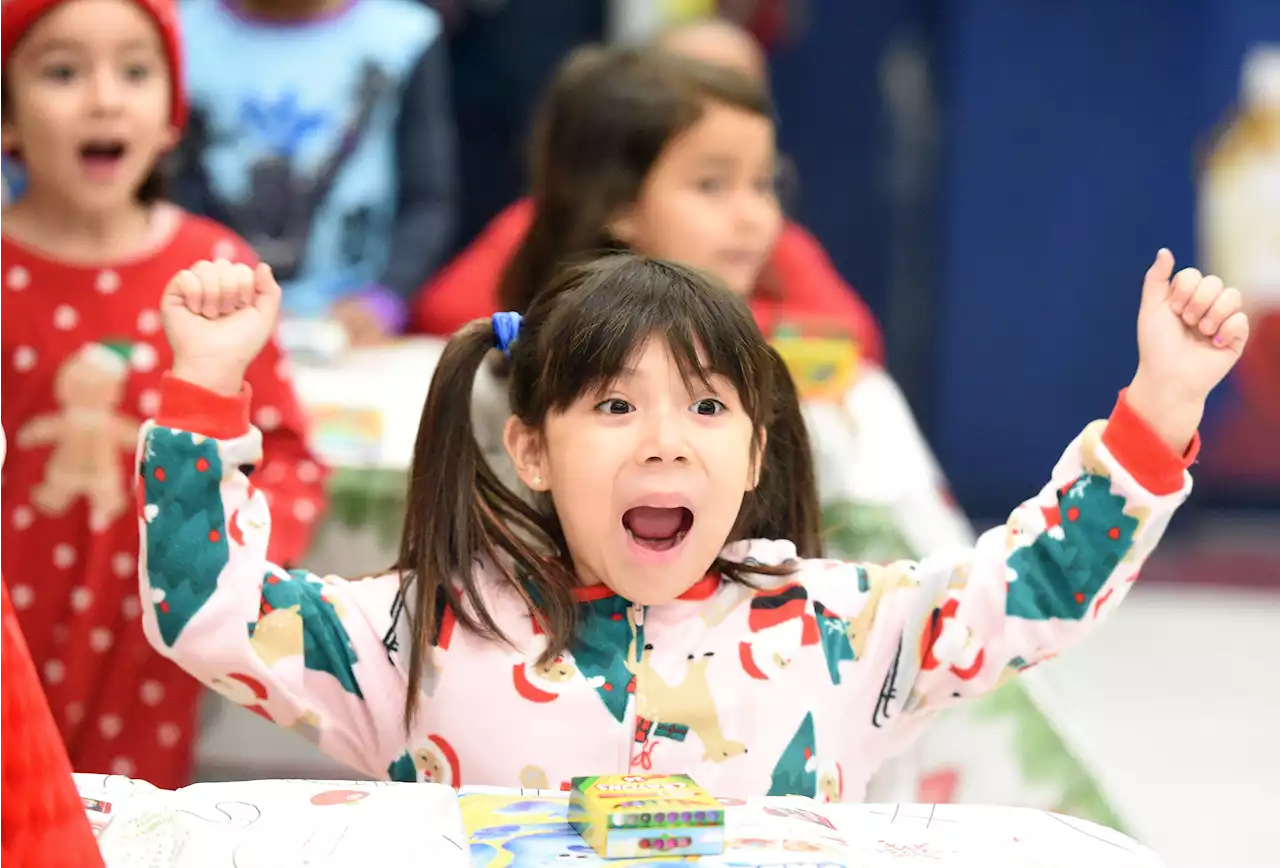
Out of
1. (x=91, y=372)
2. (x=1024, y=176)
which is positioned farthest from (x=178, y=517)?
(x=1024, y=176)

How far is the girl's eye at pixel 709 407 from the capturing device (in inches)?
50.7

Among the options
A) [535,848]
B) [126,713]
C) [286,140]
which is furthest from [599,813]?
[286,140]

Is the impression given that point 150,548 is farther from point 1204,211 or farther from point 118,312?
point 1204,211

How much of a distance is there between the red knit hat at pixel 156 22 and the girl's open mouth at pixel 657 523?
795mm

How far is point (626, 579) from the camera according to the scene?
1.29 m

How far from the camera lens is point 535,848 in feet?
3.15

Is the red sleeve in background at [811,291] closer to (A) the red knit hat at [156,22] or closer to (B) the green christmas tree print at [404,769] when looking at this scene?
(A) the red knit hat at [156,22]

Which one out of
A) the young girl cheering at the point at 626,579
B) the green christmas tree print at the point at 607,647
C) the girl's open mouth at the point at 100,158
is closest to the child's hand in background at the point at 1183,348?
the young girl cheering at the point at 626,579

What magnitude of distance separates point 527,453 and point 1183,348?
1.60 feet

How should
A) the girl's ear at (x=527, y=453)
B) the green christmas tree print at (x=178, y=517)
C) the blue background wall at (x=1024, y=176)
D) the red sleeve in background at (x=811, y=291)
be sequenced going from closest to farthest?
the green christmas tree print at (x=178, y=517) < the girl's ear at (x=527, y=453) < the red sleeve in background at (x=811, y=291) < the blue background wall at (x=1024, y=176)

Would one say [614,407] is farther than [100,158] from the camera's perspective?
No

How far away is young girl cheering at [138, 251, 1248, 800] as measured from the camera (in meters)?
1.26

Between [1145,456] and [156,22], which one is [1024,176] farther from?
[1145,456]

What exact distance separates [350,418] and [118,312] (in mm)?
409
